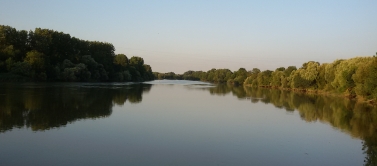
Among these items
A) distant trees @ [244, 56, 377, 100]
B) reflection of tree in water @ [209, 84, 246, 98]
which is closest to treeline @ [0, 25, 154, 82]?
reflection of tree in water @ [209, 84, 246, 98]

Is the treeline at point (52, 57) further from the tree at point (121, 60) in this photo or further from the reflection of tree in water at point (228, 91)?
the reflection of tree in water at point (228, 91)

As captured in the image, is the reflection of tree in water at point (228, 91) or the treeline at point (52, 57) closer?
the reflection of tree in water at point (228, 91)

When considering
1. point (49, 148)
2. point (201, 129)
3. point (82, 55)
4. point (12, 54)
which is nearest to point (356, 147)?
point (201, 129)

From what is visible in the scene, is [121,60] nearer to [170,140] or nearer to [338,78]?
[338,78]

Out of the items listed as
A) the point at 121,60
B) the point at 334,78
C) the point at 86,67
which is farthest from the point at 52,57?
the point at 334,78

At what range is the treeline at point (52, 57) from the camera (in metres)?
60.6

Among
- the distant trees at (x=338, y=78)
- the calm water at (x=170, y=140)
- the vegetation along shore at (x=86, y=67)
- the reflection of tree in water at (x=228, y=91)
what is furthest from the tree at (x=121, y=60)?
the calm water at (x=170, y=140)

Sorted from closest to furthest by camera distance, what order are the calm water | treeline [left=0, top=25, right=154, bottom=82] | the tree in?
the calm water
treeline [left=0, top=25, right=154, bottom=82]
the tree

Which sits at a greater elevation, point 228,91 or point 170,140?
point 170,140

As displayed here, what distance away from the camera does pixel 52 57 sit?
76.0 meters

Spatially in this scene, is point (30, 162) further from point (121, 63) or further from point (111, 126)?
point (121, 63)

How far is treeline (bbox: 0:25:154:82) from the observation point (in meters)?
60.6

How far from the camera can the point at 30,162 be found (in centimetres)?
1005

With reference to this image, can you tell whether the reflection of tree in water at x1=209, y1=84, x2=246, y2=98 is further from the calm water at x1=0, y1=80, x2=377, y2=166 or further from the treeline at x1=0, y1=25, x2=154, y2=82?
the treeline at x1=0, y1=25, x2=154, y2=82
